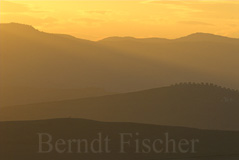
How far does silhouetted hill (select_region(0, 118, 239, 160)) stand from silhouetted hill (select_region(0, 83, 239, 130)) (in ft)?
72.7

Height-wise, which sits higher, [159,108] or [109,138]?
[159,108]

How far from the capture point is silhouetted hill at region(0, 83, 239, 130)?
57.7 meters

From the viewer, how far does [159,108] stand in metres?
61.9

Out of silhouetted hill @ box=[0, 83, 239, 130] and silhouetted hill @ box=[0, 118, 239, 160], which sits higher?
silhouetted hill @ box=[0, 83, 239, 130]

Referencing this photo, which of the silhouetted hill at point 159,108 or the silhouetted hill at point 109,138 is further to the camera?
the silhouetted hill at point 159,108

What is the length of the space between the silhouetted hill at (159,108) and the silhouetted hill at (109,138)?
22157 mm

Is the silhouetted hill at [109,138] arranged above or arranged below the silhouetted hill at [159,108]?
below

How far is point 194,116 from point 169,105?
4.83 metres

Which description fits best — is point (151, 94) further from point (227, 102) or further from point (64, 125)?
point (64, 125)

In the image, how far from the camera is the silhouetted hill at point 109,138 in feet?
78.0

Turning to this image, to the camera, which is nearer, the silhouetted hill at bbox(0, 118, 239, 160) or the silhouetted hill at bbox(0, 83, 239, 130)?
the silhouetted hill at bbox(0, 118, 239, 160)

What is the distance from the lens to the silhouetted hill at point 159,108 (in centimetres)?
5769

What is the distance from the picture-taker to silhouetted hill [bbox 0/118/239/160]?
23766mm

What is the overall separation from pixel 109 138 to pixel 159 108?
33801 millimetres
